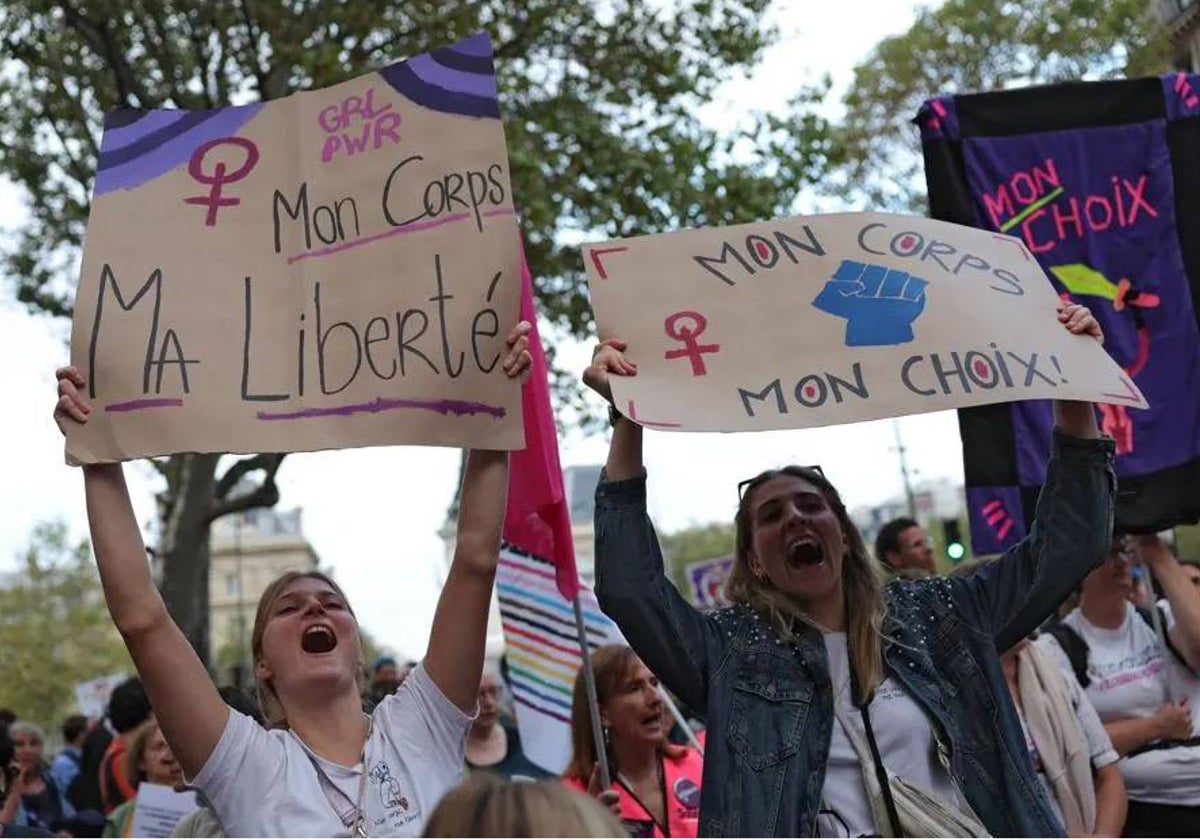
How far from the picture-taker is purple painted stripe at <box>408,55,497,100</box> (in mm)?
3844

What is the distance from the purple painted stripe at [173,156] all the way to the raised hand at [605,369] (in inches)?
37.1

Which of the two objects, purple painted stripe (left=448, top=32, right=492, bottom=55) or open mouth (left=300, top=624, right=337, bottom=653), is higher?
purple painted stripe (left=448, top=32, right=492, bottom=55)

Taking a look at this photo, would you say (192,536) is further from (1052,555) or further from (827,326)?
(1052,555)

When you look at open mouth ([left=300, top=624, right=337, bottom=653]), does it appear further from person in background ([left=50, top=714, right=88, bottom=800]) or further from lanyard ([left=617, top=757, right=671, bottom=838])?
person in background ([left=50, top=714, right=88, bottom=800])

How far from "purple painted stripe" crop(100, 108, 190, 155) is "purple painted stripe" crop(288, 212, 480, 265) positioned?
0.51m

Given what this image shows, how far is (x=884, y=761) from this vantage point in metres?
3.49

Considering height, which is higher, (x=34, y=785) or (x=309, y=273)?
(x=309, y=273)

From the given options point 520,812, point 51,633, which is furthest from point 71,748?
point 51,633

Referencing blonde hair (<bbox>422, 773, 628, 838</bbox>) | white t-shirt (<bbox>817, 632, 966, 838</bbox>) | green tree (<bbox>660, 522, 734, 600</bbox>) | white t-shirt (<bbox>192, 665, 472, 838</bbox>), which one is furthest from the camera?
green tree (<bbox>660, 522, 734, 600</bbox>)

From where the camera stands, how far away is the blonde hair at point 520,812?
2.01 m

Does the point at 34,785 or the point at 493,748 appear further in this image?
the point at 34,785

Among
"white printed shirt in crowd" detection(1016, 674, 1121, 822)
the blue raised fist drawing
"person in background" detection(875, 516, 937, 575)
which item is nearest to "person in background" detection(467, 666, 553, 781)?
"person in background" detection(875, 516, 937, 575)

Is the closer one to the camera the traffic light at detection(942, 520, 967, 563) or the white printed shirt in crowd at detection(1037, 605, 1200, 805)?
the white printed shirt in crowd at detection(1037, 605, 1200, 805)

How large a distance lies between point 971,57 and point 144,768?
18.5 metres
